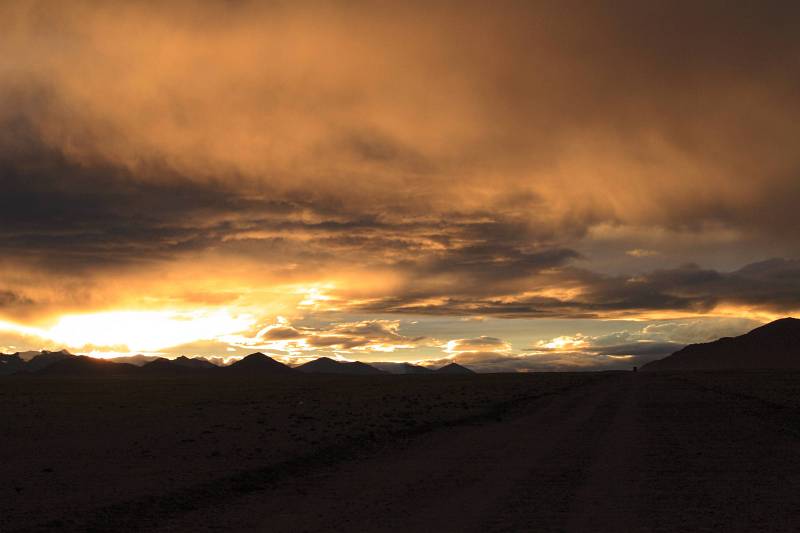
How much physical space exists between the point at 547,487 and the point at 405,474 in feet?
12.9

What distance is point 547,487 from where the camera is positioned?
15672 mm

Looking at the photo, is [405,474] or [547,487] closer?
[547,487]

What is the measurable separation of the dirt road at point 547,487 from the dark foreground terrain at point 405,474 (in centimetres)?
5

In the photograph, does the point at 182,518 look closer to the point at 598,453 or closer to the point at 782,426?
the point at 598,453

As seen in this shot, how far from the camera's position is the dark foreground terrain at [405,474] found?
13.0 meters

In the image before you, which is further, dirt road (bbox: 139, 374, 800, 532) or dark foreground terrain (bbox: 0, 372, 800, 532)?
dark foreground terrain (bbox: 0, 372, 800, 532)

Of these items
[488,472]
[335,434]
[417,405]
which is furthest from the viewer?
[417,405]

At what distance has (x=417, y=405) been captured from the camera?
1805 inches

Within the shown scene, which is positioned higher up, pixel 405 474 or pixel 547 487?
pixel 405 474

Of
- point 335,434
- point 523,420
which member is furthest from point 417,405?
point 335,434

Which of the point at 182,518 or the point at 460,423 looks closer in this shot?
the point at 182,518

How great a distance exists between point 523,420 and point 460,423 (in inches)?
135

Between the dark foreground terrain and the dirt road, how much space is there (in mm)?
53

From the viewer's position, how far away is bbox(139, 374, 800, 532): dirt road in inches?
494
